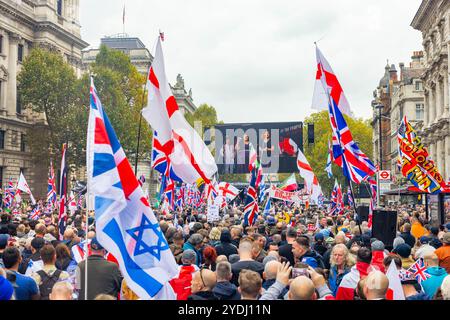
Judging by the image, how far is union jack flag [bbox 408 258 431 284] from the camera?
23.1ft

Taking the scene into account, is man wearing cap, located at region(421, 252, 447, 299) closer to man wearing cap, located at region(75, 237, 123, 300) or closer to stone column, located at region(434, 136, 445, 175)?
man wearing cap, located at region(75, 237, 123, 300)

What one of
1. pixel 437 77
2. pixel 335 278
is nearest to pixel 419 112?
pixel 437 77

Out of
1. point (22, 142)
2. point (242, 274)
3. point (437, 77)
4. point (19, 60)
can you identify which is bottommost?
point (242, 274)

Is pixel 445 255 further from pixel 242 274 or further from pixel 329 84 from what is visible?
pixel 242 274

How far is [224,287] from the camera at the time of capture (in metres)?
6.06

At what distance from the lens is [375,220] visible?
11.5 metres

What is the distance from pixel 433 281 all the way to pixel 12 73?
49.7m

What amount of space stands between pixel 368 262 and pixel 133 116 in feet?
150

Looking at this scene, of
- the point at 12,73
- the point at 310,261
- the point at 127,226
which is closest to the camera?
the point at 127,226

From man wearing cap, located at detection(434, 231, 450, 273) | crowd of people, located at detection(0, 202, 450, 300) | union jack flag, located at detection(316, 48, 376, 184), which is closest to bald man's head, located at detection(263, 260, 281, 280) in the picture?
crowd of people, located at detection(0, 202, 450, 300)

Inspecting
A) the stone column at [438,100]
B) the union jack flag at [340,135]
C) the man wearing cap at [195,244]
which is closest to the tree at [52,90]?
the stone column at [438,100]

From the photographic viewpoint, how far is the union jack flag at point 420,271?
7043 mm

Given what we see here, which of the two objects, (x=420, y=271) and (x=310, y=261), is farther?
(x=310, y=261)

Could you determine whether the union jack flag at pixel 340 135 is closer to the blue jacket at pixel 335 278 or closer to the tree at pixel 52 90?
the blue jacket at pixel 335 278
